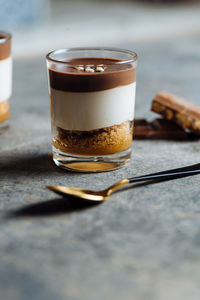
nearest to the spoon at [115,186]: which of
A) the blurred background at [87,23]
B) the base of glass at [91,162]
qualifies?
the base of glass at [91,162]

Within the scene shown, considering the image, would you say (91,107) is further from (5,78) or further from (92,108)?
(5,78)

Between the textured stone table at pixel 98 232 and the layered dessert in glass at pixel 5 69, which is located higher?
the layered dessert in glass at pixel 5 69

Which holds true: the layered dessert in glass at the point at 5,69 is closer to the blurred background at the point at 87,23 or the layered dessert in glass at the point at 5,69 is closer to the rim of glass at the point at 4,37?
the rim of glass at the point at 4,37

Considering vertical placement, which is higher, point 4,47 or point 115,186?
point 4,47

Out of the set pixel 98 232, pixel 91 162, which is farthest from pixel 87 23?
pixel 98 232

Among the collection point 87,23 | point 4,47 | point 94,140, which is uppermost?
point 4,47

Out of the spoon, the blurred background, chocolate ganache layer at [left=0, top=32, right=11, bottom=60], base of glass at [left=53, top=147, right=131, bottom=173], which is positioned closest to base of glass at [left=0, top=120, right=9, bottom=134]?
chocolate ganache layer at [left=0, top=32, right=11, bottom=60]

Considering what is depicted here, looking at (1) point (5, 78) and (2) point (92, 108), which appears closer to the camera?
(2) point (92, 108)
